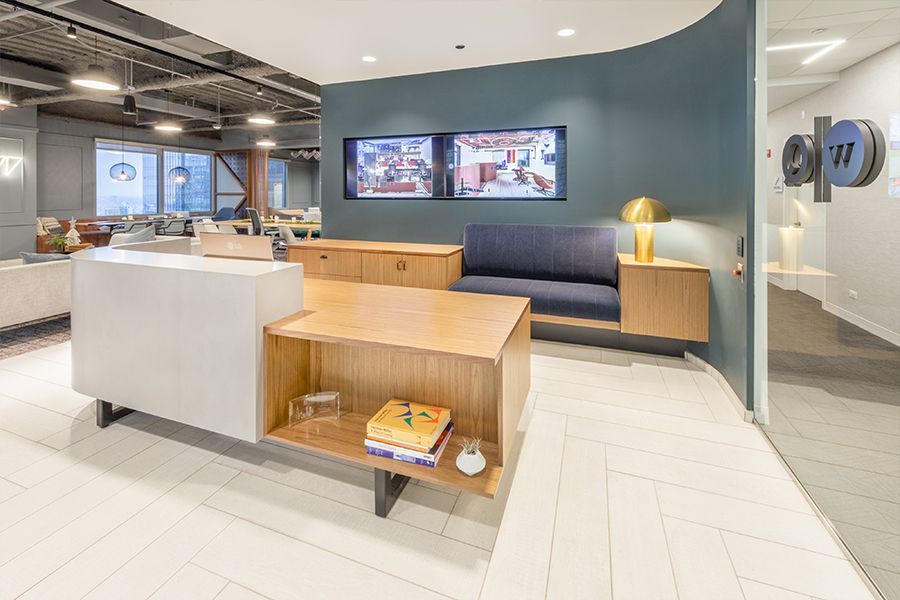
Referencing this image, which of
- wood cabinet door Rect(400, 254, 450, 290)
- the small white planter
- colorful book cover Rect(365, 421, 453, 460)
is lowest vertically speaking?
the small white planter

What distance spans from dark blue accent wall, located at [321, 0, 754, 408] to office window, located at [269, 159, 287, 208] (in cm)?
995

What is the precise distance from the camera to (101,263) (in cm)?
223

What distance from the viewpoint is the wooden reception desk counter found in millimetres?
1650

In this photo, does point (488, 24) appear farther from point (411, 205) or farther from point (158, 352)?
point (158, 352)

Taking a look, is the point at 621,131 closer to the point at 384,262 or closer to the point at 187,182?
the point at 384,262

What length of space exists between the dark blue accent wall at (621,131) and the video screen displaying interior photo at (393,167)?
0.11 metres

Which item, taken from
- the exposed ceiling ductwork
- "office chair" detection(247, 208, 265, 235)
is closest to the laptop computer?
the exposed ceiling ductwork

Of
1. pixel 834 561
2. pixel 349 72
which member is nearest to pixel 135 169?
pixel 349 72

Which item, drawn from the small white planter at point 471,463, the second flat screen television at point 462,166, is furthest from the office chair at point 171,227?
the small white planter at point 471,463

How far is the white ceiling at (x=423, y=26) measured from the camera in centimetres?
311

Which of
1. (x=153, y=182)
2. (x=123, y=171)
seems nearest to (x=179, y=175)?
(x=153, y=182)

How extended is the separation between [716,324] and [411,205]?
3080 mm

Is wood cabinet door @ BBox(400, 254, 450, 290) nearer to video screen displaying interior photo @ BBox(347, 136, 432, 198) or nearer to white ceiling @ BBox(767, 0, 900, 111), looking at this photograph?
video screen displaying interior photo @ BBox(347, 136, 432, 198)

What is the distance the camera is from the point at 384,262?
4.34 m
